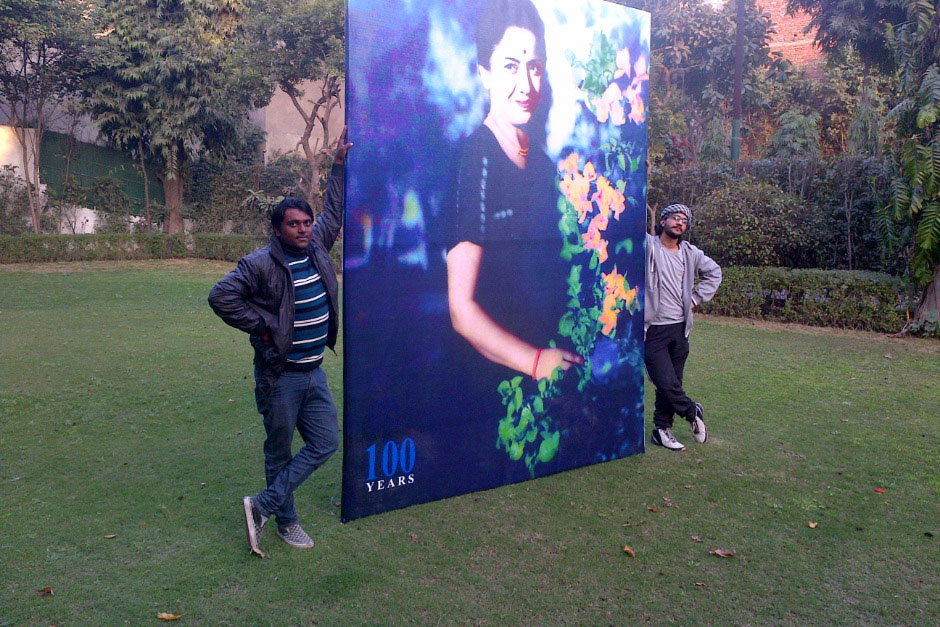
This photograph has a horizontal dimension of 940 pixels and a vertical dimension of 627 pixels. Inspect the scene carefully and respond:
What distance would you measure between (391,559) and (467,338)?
1.51 metres

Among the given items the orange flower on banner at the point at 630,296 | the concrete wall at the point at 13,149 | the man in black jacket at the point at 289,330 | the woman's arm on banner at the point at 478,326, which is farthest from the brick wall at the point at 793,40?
the man in black jacket at the point at 289,330

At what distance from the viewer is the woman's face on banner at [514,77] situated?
531 cm

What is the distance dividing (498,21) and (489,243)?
56.2 inches

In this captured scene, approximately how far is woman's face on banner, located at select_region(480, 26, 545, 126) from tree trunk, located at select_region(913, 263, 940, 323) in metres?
8.96

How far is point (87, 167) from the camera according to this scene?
23.4 meters

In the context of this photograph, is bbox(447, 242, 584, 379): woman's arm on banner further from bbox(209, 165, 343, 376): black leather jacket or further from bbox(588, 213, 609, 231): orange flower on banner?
bbox(209, 165, 343, 376): black leather jacket

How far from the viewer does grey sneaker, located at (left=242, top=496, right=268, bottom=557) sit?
447 cm

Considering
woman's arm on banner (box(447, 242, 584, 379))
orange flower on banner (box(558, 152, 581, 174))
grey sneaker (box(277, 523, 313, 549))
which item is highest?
orange flower on banner (box(558, 152, 581, 174))

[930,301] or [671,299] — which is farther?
[930,301]

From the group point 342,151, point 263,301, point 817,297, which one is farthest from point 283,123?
point 263,301

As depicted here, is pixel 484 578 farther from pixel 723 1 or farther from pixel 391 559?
pixel 723 1

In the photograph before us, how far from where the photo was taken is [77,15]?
21172 millimetres

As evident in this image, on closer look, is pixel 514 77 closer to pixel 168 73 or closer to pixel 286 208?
pixel 286 208

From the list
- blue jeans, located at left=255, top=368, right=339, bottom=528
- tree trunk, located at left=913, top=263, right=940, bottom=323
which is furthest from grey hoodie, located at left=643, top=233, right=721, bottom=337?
tree trunk, located at left=913, top=263, right=940, bottom=323
